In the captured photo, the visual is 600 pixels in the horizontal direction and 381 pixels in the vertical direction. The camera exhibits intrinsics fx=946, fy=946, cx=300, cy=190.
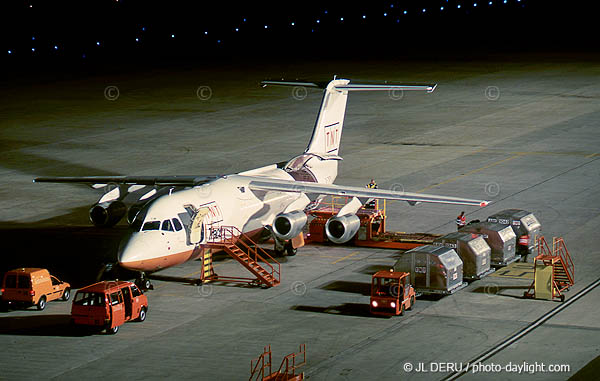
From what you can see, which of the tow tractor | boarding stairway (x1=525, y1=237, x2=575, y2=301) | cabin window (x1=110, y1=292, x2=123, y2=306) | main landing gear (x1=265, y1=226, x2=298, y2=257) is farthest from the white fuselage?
boarding stairway (x1=525, y1=237, x2=575, y2=301)

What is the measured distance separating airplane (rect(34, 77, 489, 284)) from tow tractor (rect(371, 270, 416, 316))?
15.5 feet

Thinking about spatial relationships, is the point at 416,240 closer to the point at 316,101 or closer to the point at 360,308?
the point at 360,308

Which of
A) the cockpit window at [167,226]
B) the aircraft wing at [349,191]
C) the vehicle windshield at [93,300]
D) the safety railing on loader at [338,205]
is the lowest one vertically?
the vehicle windshield at [93,300]

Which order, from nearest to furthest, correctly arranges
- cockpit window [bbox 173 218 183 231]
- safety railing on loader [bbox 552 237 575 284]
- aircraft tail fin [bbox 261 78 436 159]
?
cockpit window [bbox 173 218 183 231]
safety railing on loader [bbox 552 237 575 284]
aircraft tail fin [bbox 261 78 436 159]

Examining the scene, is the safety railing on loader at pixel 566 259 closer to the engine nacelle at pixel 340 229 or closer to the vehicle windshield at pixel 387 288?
the vehicle windshield at pixel 387 288

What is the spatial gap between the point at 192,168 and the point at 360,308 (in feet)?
84.2

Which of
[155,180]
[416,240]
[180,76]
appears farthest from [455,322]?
[180,76]

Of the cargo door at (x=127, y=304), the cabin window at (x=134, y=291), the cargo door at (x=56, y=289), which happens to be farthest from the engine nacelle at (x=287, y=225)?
the cargo door at (x=56, y=289)

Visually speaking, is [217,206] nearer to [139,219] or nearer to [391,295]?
[139,219]

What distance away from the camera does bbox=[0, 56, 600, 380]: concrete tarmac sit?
2627 cm

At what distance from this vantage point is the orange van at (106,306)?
90.8 ft

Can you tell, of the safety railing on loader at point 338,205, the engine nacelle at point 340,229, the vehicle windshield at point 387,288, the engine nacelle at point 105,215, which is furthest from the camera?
the safety railing on loader at point 338,205

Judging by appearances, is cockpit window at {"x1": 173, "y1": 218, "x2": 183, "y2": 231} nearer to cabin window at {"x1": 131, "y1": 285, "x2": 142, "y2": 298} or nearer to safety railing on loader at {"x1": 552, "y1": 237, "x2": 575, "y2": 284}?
cabin window at {"x1": 131, "y1": 285, "x2": 142, "y2": 298}

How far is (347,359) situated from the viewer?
2559cm
